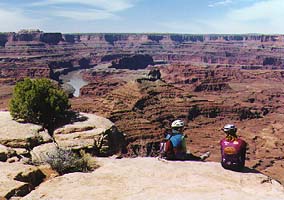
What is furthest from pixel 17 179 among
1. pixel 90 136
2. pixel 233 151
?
pixel 233 151

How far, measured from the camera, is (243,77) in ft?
506

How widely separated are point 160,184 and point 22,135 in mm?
7212

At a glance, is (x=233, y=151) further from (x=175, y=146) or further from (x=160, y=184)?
(x=160, y=184)

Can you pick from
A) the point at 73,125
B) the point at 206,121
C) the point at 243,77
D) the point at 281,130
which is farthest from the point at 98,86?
the point at 73,125

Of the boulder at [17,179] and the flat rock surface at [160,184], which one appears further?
the boulder at [17,179]

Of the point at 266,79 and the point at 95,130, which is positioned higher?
the point at 95,130

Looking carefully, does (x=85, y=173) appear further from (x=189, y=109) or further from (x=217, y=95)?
(x=217, y=95)

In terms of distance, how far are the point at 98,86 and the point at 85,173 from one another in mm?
95656

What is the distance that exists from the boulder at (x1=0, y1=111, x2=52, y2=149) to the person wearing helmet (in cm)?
690

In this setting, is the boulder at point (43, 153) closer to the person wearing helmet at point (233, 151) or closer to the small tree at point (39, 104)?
the small tree at point (39, 104)

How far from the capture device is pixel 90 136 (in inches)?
639

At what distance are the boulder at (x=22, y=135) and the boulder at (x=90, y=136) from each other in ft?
2.00

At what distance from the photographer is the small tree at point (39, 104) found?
61.0 ft

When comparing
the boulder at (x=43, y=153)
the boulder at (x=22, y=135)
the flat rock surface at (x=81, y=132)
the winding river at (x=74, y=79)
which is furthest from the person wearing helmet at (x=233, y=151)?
the winding river at (x=74, y=79)
